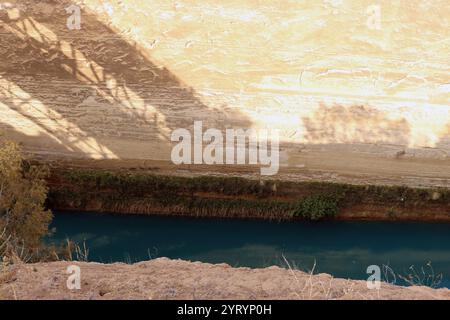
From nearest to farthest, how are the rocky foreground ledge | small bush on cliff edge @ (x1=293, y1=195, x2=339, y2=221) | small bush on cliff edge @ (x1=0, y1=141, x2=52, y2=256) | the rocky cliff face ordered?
the rocky foreground ledge → small bush on cliff edge @ (x1=0, y1=141, x2=52, y2=256) → small bush on cliff edge @ (x1=293, y1=195, x2=339, y2=221) → the rocky cliff face

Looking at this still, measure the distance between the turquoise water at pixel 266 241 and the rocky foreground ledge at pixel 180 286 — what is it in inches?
212

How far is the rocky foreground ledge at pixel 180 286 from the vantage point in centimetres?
564

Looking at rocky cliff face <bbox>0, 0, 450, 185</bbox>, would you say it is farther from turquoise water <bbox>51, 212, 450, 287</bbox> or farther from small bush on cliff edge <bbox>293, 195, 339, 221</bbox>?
turquoise water <bbox>51, 212, 450, 287</bbox>

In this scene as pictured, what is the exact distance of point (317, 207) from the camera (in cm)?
1289

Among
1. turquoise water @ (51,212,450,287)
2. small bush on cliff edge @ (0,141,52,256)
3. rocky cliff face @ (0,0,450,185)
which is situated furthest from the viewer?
rocky cliff face @ (0,0,450,185)

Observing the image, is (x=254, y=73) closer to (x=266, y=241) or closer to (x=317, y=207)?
(x=317, y=207)

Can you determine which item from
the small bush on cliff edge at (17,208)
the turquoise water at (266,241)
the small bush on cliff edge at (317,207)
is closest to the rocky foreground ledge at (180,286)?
the small bush on cliff edge at (17,208)

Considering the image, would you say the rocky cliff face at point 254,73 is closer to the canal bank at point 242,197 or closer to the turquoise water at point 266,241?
the canal bank at point 242,197

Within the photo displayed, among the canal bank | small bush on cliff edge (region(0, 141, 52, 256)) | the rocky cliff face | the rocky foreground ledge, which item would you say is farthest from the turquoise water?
the rocky foreground ledge

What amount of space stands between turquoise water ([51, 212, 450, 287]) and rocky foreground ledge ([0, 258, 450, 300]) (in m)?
5.38

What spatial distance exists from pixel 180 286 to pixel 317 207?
744 centimetres

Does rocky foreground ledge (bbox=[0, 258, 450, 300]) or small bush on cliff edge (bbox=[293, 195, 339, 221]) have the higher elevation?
rocky foreground ledge (bbox=[0, 258, 450, 300])

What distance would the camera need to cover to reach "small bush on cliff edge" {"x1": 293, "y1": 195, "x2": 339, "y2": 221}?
12.9m

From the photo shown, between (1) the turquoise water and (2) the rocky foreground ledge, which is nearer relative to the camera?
(2) the rocky foreground ledge
